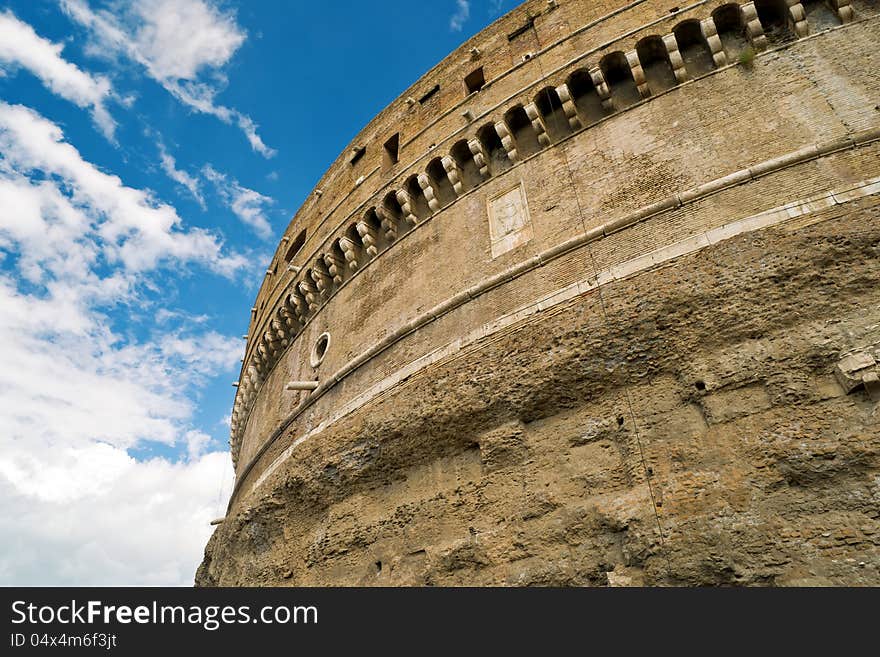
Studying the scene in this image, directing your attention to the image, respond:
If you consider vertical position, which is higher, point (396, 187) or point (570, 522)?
point (396, 187)

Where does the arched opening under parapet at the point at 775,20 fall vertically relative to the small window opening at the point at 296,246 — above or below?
below

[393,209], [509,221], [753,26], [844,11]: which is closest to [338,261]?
[393,209]

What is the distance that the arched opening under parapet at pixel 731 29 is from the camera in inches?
213

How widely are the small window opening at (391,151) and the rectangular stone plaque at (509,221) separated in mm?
2452

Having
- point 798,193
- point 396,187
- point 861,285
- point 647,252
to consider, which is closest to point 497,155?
point 396,187

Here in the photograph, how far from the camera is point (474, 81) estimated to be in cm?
750

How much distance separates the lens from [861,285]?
145 inches

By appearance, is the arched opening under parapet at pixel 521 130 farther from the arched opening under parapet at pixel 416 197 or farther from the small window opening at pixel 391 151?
the small window opening at pixel 391 151

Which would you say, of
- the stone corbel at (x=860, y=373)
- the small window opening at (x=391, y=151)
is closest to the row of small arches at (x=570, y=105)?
the small window opening at (x=391, y=151)

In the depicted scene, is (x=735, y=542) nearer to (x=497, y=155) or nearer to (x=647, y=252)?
(x=647, y=252)

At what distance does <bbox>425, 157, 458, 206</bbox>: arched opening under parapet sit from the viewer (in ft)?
21.6

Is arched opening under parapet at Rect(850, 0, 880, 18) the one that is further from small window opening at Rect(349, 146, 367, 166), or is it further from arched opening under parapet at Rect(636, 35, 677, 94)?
small window opening at Rect(349, 146, 367, 166)

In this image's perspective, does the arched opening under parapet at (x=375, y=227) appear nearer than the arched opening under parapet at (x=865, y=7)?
No
